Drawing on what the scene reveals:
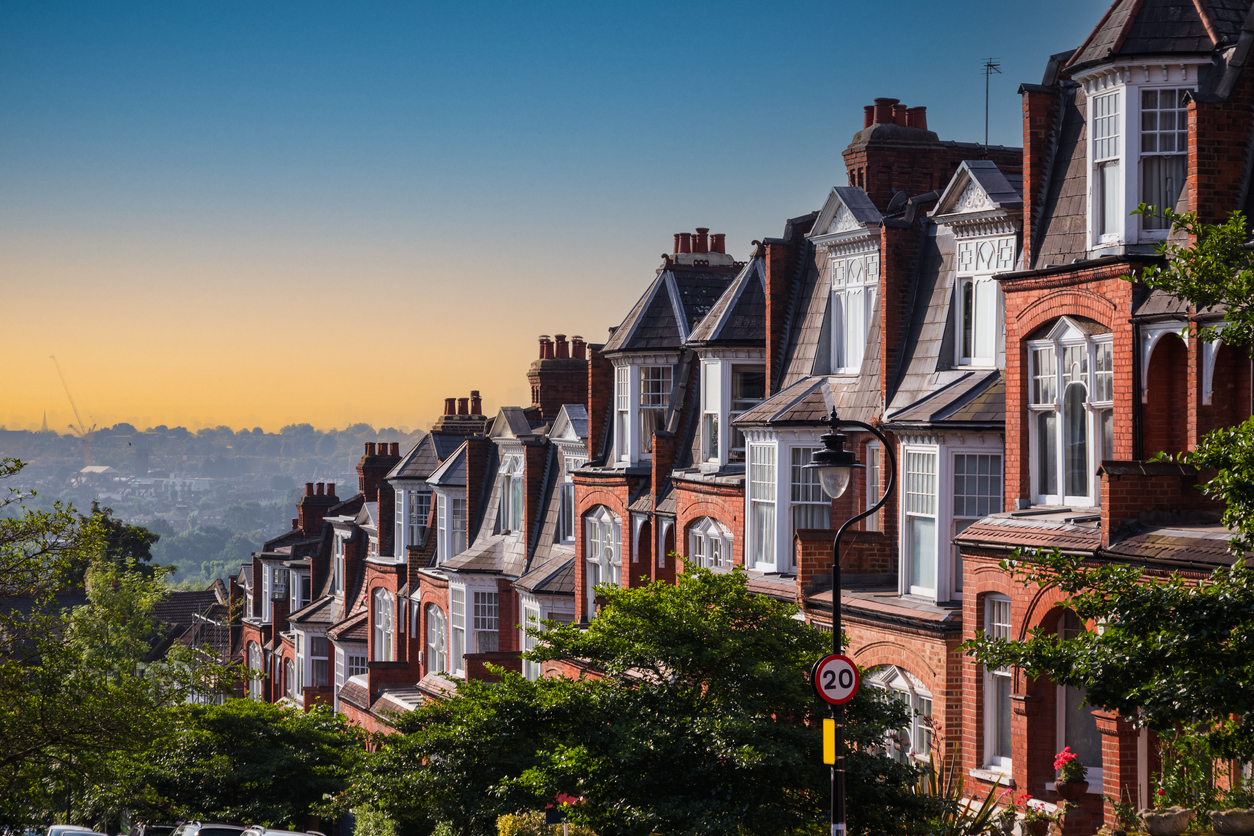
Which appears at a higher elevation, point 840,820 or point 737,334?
point 737,334

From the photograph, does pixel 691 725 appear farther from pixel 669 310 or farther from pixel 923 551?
pixel 669 310

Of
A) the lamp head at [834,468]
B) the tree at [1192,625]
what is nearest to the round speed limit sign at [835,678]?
the lamp head at [834,468]

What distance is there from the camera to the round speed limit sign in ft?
52.5

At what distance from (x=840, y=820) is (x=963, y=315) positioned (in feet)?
41.2

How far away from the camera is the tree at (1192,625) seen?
460 inches

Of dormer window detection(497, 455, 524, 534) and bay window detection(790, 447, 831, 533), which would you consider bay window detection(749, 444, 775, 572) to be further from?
dormer window detection(497, 455, 524, 534)

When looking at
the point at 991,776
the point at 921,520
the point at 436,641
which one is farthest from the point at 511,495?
the point at 991,776

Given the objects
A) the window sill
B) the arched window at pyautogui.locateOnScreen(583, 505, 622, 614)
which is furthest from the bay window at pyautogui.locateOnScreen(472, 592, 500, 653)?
the window sill

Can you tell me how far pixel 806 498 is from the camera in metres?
27.9

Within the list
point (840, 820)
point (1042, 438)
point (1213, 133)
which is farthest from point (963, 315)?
Answer: point (840, 820)

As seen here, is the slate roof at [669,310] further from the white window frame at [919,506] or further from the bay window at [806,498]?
the white window frame at [919,506]

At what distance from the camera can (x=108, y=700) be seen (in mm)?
25406

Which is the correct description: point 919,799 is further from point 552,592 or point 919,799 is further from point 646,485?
point 552,592

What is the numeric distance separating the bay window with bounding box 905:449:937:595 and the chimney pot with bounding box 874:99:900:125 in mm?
9265
